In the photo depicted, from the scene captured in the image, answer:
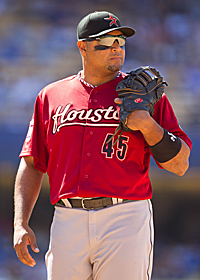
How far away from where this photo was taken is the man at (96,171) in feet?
6.23

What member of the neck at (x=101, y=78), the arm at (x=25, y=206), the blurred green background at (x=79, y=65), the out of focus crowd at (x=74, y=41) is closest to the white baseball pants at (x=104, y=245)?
the arm at (x=25, y=206)

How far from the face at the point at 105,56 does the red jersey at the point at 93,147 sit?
0.26 ft

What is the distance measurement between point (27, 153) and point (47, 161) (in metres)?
0.12

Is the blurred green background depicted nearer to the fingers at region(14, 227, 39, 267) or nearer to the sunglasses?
the fingers at region(14, 227, 39, 267)

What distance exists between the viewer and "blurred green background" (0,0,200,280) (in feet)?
18.6

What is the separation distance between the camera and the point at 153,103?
6.40 ft

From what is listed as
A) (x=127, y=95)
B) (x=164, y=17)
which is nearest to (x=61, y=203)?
(x=127, y=95)

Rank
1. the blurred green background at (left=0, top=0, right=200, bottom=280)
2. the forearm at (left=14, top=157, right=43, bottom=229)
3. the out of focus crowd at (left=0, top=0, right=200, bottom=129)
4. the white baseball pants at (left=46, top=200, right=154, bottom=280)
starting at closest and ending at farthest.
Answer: the white baseball pants at (left=46, top=200, right=154, bottom=280) < the forearm at (left=14, top=157, right=43, bottom=229) < the blurred green background at (left=0, top=0, right=200, bottom=280) < the out of focus crowd at (left=0, top=0, right=200, bottom=129)

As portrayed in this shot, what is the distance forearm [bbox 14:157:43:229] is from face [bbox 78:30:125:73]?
1.82 feet

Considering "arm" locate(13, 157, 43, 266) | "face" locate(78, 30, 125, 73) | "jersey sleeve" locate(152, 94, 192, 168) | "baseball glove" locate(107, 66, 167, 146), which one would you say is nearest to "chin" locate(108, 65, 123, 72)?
"face" locate(78, 30, 125, 73)

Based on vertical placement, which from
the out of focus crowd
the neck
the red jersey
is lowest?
the red jersey

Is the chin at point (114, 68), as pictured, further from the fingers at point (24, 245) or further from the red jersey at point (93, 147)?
the fingers at point (24, 245)

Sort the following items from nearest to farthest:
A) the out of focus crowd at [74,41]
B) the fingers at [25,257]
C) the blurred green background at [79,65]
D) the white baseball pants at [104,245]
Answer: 1. the white baseball pants at [104,245]
2. the fingers at [25,257]
3. the blurred green background at [79,65]
4. the out of focus crowd at [74,41]

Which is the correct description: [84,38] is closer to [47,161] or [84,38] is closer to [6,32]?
[47,161]
